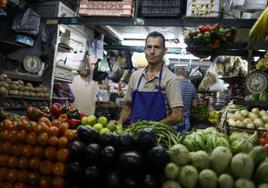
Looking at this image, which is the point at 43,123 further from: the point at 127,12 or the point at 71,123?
the point at 127,12

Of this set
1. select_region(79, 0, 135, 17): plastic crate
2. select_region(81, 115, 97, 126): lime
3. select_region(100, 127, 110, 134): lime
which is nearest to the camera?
select_region(100, 127, 110, 134): lime

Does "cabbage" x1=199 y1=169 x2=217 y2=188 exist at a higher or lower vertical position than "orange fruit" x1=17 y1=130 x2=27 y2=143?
lower

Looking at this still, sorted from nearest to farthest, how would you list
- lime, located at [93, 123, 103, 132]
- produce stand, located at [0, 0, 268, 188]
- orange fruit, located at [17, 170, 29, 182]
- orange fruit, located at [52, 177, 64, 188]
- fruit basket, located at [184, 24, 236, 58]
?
produce stand, located at [0, 0, 268, 188], orange fruit, located at [52, 177, 64, 188], orange fruit, located at [17, 170, 29, 182], lime, located at [93, 123, 103, 132], fruit basket, located at [184, 24, 236, 58]

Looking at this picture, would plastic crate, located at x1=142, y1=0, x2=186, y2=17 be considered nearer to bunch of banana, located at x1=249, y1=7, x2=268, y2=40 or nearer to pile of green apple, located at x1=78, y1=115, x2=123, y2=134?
bunch of banana, located at x1=249, y1=7, x2=268, y2=40

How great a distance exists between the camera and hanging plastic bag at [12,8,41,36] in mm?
4922

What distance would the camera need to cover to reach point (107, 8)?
5266mm

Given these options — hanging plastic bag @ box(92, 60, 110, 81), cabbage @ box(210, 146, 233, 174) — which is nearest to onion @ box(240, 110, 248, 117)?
cabbage @ box(210, 146, 233, 174)

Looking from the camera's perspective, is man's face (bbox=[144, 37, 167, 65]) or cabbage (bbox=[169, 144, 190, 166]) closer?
cabbage (bbox=[169, 144, 190, 166])

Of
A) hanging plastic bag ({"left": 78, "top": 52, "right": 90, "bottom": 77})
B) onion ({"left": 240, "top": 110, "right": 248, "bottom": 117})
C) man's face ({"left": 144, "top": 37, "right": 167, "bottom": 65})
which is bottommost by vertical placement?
onion ({"left": 240, "top": 110, "right": 248, "bottom": 117})

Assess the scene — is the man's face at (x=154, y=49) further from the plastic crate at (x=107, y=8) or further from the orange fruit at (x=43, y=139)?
the plastic crate at (x=107, y=8)

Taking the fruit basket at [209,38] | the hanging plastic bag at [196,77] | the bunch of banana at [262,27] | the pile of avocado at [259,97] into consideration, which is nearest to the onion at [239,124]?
the pile of avocado at [259,97]

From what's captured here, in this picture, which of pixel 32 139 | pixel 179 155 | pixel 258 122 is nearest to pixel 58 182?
pixel 32 139

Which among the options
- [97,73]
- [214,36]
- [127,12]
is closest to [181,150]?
[214,36]

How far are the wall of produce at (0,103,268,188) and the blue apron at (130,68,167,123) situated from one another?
1.23 m
